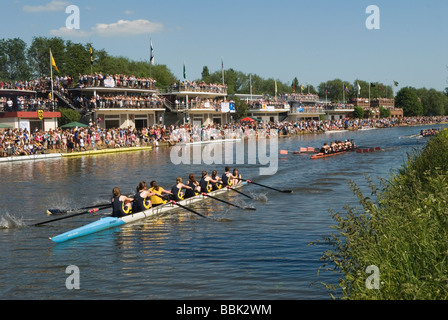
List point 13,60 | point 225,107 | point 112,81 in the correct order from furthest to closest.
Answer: point 13,60 < point 225,107 < point 112,81

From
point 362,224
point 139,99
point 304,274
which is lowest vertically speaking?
point 304,274

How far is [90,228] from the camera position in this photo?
16906mm

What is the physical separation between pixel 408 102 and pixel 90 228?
6771 inches

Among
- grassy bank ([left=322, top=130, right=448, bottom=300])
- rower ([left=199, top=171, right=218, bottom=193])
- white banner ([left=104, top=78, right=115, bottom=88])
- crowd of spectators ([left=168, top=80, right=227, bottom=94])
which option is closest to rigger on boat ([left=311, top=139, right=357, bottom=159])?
rower ([left=199, top=171, right=218, bottom=193])

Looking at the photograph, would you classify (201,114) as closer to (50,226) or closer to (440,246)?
(50,226)

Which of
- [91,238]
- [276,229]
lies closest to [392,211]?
[276,229]

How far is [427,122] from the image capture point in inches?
5595

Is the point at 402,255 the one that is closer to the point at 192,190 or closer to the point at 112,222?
the point at 112,222

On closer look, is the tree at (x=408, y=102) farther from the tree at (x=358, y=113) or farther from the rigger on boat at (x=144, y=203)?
the rigger on boat at (x=144, y=203)

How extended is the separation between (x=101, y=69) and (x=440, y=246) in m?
93.3

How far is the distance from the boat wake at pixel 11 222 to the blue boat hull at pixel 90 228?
3100 millimetres

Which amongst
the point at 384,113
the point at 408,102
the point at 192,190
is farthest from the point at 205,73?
the point at 192,190

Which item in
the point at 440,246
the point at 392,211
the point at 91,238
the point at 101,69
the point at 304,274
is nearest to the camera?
the point at 440,246

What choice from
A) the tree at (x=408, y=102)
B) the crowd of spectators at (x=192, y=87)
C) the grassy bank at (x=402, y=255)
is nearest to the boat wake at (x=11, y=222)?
the grassy bank at (x=402, y=255)
